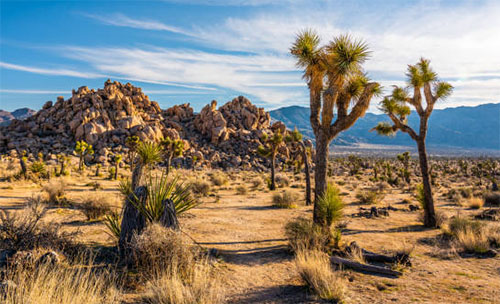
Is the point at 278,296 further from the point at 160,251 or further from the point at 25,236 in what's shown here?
the point at 25,236

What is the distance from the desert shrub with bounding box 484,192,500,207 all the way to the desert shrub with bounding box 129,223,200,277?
63.0ft

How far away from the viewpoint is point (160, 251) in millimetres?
5348

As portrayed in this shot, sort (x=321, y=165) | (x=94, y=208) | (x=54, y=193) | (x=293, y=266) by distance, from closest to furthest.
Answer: (x=293, y=266)
(x=321, y=165)
(x=94, y=208)
(x=54, y=193)

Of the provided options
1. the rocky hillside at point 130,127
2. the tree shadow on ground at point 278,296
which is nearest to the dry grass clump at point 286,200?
the tree shadow on ground at point 278,296

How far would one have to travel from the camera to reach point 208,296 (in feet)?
13.1

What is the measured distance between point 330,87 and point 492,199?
581 inches

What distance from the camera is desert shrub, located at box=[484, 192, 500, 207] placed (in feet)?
52.7

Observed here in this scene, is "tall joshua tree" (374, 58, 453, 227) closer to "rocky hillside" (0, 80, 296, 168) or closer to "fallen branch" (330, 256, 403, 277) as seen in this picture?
"fallen branch" (330, 256, 403, 277)

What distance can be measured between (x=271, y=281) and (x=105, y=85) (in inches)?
3308

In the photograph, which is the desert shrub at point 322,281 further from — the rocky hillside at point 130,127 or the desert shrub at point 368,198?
the rocky hillside at point 130,127

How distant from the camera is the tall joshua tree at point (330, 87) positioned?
912cm

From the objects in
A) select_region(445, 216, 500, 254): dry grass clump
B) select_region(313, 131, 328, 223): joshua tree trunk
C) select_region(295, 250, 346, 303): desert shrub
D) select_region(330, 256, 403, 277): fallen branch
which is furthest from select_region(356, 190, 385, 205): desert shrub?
select_region(295, 250, 346, 303): desert shrub

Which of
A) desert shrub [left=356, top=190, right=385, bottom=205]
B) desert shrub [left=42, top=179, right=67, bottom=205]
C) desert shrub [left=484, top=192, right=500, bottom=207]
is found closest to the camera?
desert shrub [left=42, top=179, right=67, bottom=205]

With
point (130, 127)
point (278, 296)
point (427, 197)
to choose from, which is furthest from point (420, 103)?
point (130, 127)
